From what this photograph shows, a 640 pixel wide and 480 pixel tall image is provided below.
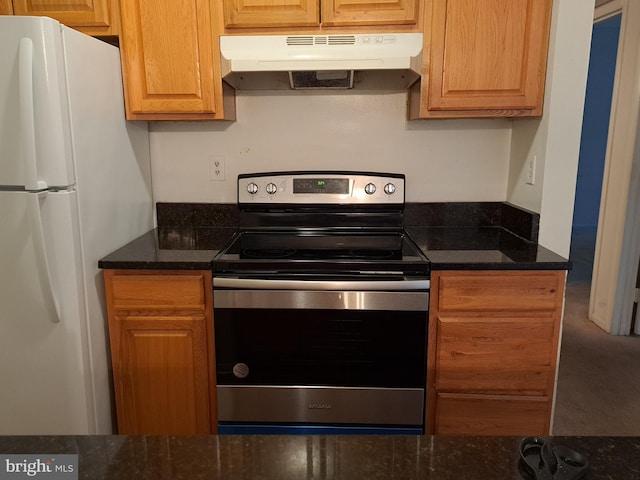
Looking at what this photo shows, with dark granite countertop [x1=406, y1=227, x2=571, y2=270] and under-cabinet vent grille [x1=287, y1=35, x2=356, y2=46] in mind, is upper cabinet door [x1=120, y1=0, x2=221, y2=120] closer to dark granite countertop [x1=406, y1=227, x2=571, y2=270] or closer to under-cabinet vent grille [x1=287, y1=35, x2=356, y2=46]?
under-cabinet vent grille [x1=287, y1=35, x2=356, y2=46]

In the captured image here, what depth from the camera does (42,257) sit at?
1.59m

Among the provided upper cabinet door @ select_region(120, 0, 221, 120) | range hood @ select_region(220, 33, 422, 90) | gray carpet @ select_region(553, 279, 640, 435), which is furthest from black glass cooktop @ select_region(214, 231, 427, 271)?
gray carpet @ select_region(553, 279, 640, 435)

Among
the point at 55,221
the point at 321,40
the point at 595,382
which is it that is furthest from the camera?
the point at 595,382

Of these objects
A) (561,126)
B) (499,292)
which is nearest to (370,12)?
(561,126)

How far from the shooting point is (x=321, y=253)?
1.90 metres

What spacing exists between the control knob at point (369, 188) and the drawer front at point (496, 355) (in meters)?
0.74

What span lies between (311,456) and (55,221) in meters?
1.33

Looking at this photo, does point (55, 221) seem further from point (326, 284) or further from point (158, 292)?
point (326, 284)

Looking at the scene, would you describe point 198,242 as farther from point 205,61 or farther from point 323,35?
point 323,35

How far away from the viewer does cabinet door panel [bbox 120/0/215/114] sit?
1899mm

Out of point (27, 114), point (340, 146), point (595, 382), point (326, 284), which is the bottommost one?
Result: point (595, 382)

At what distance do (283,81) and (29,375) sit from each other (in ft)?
5.26

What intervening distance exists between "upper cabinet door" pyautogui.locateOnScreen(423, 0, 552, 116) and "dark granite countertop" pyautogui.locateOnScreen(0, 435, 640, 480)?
151 cm

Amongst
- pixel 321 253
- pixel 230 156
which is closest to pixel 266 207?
pixel 230 156
